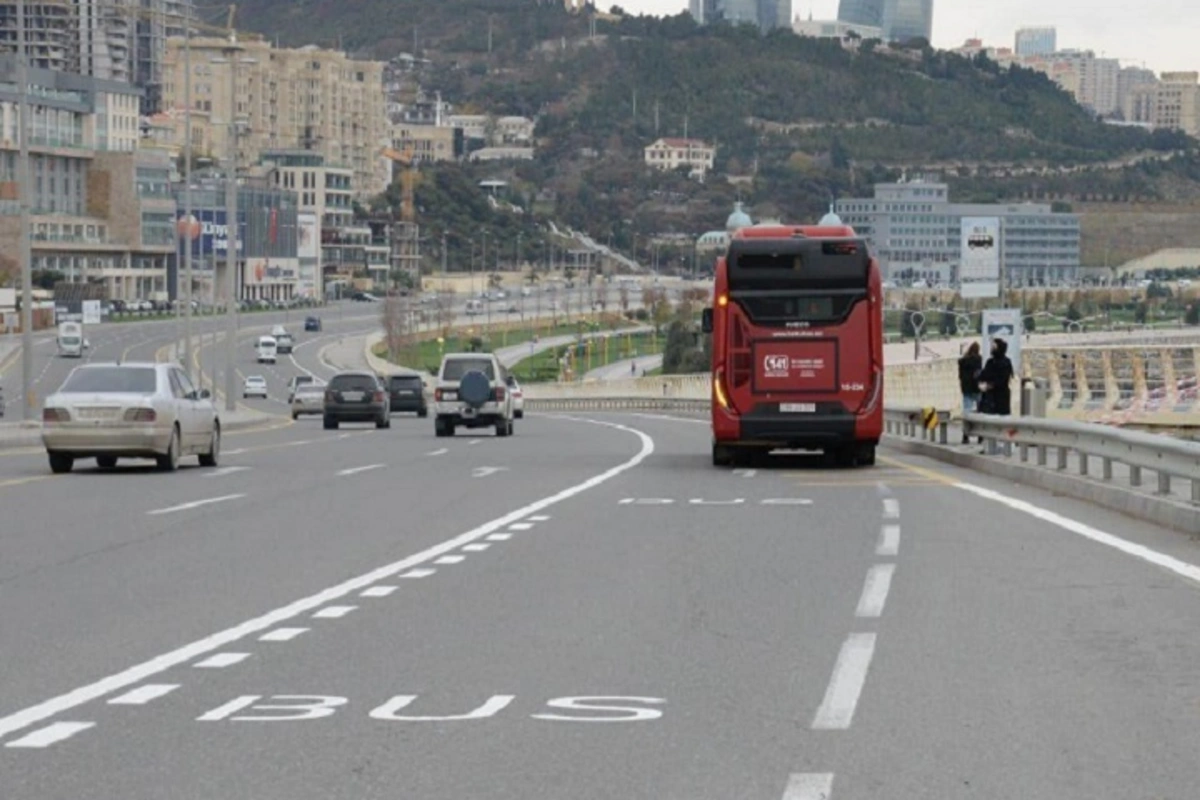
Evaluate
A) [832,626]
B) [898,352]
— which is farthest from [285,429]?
[898,352]

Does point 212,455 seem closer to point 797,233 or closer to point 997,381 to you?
point 797,233

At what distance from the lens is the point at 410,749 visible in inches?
412

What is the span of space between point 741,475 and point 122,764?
79.9ft

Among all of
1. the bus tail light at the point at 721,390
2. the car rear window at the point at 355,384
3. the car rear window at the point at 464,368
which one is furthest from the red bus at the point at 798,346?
the car rear window at the point at 355,384

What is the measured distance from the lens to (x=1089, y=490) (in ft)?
92.1

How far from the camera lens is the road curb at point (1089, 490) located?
23234 millimetres

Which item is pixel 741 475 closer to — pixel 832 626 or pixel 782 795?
pixel 832 626

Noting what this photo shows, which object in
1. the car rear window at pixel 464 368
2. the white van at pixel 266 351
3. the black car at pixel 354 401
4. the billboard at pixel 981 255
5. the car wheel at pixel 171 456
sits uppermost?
the billboard at pixel 981 255

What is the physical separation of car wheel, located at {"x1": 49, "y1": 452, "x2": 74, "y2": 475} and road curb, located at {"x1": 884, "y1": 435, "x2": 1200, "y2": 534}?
12353 mm

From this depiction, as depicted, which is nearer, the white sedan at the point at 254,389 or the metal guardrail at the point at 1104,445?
the metal guardrail at the point at 1104,445

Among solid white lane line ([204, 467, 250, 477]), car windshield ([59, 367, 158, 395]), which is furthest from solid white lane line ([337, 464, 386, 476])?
car windshield ([59, 367, 158, 395])

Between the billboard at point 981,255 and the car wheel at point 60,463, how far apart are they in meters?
15.2

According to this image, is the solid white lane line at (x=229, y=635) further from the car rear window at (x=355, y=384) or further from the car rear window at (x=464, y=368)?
the car rear window at (x=355, y=384)

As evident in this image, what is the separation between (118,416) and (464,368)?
2220 cm
